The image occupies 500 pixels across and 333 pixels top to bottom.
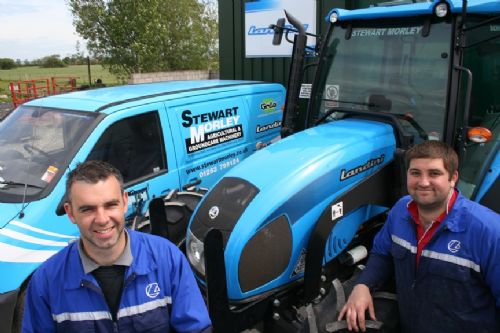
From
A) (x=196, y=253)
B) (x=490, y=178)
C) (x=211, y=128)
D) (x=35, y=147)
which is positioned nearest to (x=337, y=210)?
(x=196, y=253)

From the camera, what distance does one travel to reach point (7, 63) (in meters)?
51.1

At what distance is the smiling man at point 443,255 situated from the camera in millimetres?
2111

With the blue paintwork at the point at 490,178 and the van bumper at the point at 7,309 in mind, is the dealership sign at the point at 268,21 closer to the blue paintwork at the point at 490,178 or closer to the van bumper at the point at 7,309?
the blue paintwork at the point at 490,178

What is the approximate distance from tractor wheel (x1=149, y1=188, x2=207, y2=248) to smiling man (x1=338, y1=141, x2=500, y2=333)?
62.6 inches

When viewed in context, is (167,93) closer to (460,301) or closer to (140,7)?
(460,301)

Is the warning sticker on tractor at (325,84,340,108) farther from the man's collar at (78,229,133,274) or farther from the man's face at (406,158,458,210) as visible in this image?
the man's collar at (78,229,133,274)

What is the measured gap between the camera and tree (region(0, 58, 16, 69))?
165 feet

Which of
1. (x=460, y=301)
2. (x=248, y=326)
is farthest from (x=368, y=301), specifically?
(x=248, y=326)

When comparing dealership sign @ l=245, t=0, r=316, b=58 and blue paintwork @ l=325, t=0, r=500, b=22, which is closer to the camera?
blue paintwork @ l=325, t=0, r=500, b=22

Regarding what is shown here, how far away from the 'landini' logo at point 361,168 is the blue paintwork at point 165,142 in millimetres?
2080

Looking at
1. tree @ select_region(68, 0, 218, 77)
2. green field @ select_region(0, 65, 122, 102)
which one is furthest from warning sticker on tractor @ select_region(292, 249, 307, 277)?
green field @ select_region(0, 65, 122, 102)

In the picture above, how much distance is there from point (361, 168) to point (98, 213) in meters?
1.98

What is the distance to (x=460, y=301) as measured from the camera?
2164 mm

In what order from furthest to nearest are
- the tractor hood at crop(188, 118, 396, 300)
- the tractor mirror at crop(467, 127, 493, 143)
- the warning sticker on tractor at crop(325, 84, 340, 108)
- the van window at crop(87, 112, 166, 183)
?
the van window at crop(87, 112, 166, 183)
the warning sticker on tractor at crop(325, 84, 340, 108)
the tractor mirror at crop(467, 127, 493, 143)
the tractor hood at crop(188, 118, 396, 300)
